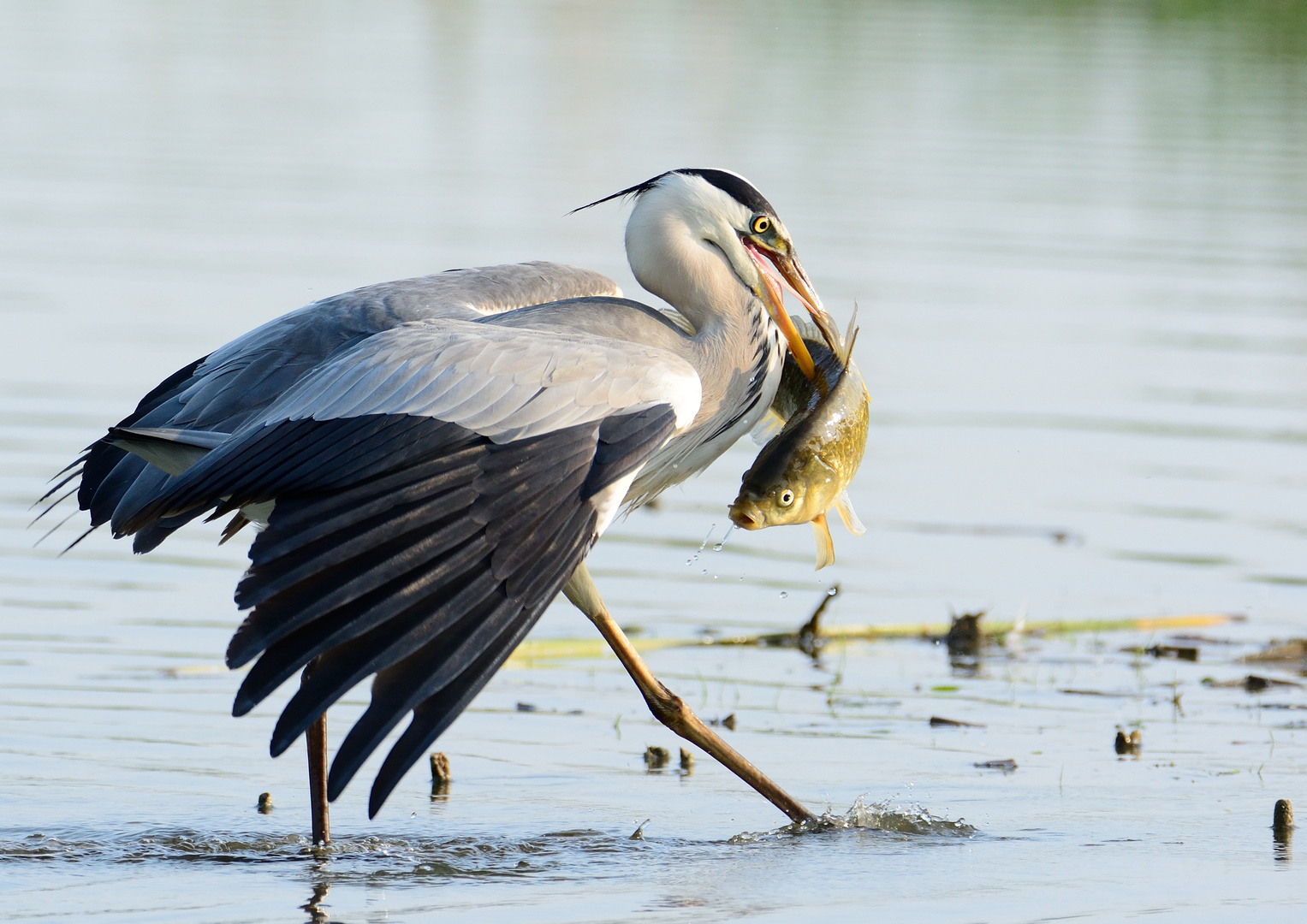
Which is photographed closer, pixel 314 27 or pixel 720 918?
pixel 720 918

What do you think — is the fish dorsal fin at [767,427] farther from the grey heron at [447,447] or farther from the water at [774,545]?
the water at [774,545]

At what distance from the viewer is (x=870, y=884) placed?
5023 mm

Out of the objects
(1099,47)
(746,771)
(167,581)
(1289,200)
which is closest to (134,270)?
(167,581)

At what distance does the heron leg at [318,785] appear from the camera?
17.3 feet

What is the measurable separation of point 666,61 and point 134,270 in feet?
57.4

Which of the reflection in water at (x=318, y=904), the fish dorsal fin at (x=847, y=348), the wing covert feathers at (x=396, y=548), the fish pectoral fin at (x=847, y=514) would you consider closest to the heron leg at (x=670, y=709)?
the fish pectoral fin at (x=847, y=514)

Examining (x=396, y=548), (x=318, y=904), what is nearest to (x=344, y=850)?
(x=318, y=904)

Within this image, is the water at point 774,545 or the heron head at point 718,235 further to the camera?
the heron head at point 718,235

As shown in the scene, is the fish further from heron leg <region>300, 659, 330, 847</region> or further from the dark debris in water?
heron leg <region>300, 659, 330, 847</region>

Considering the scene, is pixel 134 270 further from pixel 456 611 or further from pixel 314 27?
pixel 314 27

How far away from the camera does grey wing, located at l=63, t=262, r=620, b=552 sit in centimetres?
544

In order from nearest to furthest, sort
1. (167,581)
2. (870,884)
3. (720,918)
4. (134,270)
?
1. (720,918)
2. (870,884)
3. (167,581)
4. (134,270)

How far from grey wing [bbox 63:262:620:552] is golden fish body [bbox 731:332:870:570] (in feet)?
3.10

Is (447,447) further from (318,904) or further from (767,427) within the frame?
(767,427)
